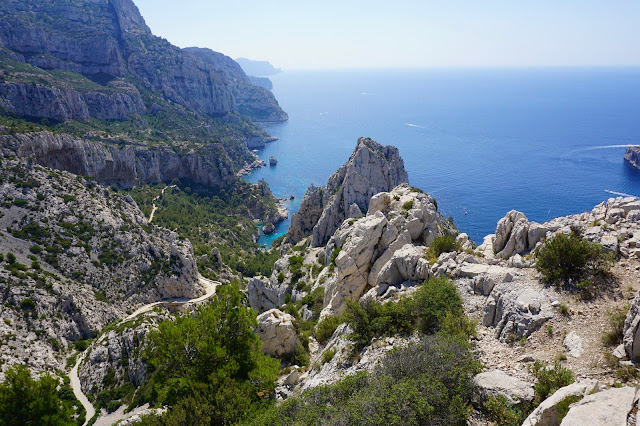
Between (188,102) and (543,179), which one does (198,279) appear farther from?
(188,102)

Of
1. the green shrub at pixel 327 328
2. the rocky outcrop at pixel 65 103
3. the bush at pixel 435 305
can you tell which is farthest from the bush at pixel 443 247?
the rocky outcrop at pixel 65 103

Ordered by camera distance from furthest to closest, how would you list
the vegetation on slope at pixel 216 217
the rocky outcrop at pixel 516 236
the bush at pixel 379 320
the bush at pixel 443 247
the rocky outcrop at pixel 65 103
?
the rocky outcrop at pixel 65 103 < the vegetation on slope at pixel 216 217 < the bush at pixel 443 247 < the rocky outcrop at pixel 516 236 < the bush at pixel 379 320

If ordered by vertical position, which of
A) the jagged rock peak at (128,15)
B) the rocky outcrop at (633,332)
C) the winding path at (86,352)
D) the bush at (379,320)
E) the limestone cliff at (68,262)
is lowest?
the winding path at (86,352)

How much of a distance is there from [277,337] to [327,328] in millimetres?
3569

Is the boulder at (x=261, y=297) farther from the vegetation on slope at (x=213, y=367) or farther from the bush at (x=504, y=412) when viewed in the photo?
the bush at (x=504, y=412)

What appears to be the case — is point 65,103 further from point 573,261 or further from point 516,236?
point 573,261

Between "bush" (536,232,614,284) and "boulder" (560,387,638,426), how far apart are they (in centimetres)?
775

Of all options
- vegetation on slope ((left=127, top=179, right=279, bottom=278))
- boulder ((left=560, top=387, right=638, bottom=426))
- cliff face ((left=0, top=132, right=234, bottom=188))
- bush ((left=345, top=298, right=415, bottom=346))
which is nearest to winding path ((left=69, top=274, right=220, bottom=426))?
vegetation on slope ((left=127, top=179, right=279, bottom=278))

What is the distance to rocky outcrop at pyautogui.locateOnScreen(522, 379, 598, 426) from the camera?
9461 mm

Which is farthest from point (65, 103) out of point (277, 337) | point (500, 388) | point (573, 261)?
point (500, 388)

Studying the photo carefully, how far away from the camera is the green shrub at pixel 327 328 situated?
79.2 feet

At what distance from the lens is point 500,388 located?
1177 centimetres

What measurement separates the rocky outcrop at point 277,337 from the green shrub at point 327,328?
5.60ft

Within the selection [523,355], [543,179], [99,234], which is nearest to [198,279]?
[99,234]
